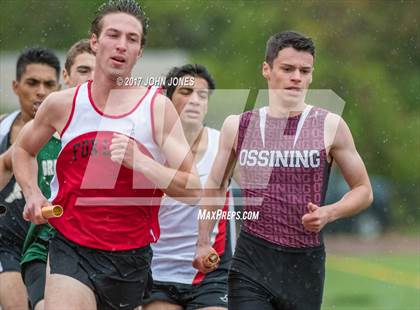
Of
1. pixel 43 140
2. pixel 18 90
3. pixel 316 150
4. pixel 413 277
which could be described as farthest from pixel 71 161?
pixel 413 277

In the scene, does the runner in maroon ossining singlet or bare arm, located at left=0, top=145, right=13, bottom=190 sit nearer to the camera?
the runner in maroon ossining singlet

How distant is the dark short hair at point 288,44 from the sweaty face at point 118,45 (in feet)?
3.12

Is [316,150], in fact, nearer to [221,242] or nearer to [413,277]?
[221,242]

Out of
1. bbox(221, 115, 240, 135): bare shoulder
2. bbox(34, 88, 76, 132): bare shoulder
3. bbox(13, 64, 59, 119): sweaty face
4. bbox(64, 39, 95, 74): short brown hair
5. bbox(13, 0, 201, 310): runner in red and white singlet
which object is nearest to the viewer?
bbox(13, 0, 201, 310): runner in red and white singlet

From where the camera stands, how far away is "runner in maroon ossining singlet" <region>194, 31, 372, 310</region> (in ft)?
22.9

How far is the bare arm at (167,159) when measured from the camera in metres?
6.27

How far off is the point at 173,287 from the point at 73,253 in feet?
5.84

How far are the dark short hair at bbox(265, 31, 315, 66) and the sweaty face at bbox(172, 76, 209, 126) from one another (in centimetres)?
129

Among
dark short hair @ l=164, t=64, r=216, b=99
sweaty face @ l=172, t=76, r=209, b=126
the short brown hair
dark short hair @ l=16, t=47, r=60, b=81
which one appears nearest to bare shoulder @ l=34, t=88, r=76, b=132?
the short brown hair

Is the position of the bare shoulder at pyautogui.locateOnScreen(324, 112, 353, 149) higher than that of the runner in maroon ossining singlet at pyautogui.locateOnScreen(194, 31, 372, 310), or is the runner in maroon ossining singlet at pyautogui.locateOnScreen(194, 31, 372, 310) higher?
the bare shoulder at pyautogui.locateOnScreen(324, 112, 353, 149)

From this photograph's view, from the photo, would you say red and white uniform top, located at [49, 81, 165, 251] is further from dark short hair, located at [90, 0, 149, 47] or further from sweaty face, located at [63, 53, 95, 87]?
sweaty face, located at [63, 53, 95, 87]

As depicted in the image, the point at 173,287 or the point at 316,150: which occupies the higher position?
the point at 316,150

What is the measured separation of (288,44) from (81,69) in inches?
72.7

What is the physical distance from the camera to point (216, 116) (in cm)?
1930
